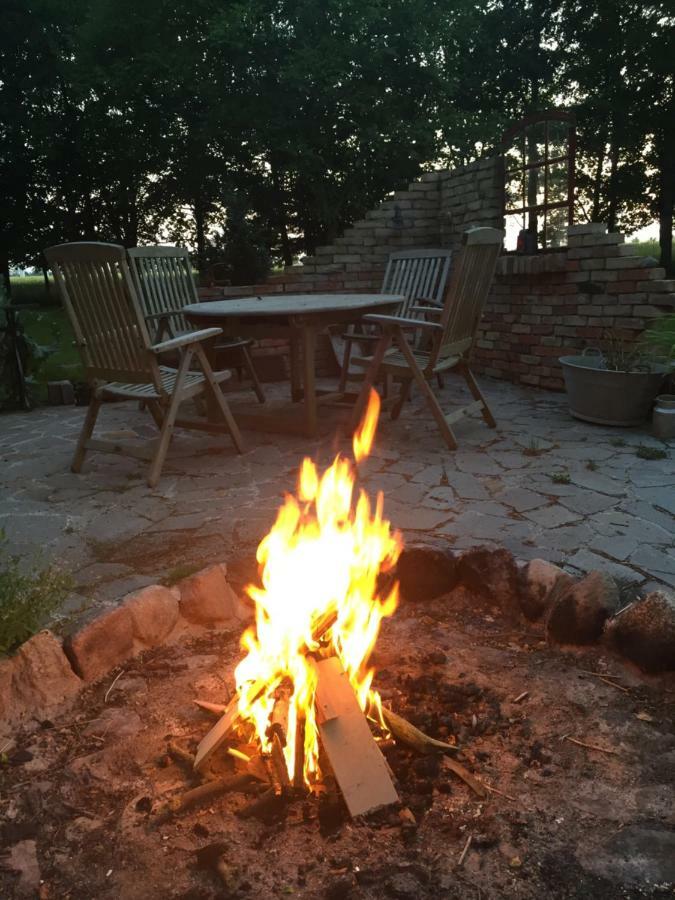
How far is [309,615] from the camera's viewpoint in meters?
2.01

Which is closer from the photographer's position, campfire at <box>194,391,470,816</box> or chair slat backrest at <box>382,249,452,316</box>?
campfire at <box>194,391,470,816</box>

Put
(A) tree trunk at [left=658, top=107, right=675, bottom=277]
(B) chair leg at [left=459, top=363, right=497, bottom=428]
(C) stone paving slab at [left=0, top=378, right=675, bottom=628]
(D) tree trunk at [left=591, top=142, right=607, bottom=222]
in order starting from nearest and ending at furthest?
1. (C) stone paving slab at [left=0, top=378, right=675, bottom=628]
2. (B) chair leg at [left=459, top=363, right=497, bottom=428]
3. (A) tree trunk at [left=658, top=107, right=675, bottom=277]
4. (D) tree trunk at [left=591, top=142, right=607, bottom=222]

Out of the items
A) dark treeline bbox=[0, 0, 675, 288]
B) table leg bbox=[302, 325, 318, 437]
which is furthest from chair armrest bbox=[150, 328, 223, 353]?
dark treeline bbox=[0, 0, 675, 288]

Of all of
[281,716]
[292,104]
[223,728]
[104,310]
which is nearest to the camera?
[223,728]

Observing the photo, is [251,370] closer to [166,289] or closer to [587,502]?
[166,289]

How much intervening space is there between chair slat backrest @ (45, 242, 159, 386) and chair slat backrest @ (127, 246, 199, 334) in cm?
126

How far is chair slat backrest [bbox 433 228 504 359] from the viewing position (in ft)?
14.0

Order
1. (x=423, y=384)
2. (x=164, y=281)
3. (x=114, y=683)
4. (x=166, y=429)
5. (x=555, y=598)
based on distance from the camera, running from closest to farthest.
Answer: (x=114, y=683) → (x=555, y=598) → (x=166, y=429) → (x=423, y=384) → (x=164, y=281)

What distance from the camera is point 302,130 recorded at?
14.2 m

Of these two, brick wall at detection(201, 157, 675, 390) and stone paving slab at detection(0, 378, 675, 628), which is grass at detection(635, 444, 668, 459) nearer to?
stone paving slab at detection(0, 378, 675, 628)

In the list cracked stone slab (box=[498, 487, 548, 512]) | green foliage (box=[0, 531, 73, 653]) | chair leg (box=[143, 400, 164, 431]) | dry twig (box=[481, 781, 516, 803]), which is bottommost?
cracked stone slab (box=[498, 487, 548, 512])

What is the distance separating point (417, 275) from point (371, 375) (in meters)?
2.14

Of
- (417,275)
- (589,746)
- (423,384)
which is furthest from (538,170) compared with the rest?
(589,746)

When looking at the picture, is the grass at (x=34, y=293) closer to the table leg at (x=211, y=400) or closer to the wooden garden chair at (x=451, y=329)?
the table leg at (x=211, y=400)
